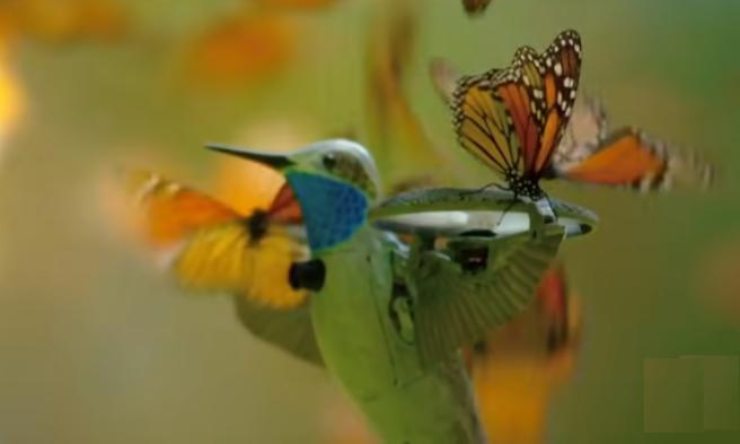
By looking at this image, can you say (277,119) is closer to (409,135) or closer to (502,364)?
Result: (409,135)

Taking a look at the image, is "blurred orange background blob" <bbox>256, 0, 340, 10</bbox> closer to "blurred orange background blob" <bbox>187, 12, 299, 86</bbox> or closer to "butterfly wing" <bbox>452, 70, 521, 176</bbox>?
"blurred orange background blob" <bbox>187, 12, 299, 86</bbox>

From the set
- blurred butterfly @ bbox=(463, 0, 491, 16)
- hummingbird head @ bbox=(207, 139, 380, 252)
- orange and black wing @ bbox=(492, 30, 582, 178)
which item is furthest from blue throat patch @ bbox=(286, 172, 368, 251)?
blurred butterfly @ bbox=(463, 0, 491, 16)

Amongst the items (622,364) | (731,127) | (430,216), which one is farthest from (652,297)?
(430,216)

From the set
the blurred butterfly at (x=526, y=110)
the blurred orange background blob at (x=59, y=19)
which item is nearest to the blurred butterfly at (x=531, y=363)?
the blurred butterfly at (x=526, y=110)

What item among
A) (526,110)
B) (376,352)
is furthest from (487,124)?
(376,352)

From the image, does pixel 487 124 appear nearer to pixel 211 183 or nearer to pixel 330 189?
pixel 330 189

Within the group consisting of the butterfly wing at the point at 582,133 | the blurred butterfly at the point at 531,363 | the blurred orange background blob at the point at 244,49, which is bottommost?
the blurred butterfly at the point at 531,363

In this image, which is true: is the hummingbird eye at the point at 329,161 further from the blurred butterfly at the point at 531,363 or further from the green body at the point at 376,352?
the blurred butterfly at the point at 531,363
